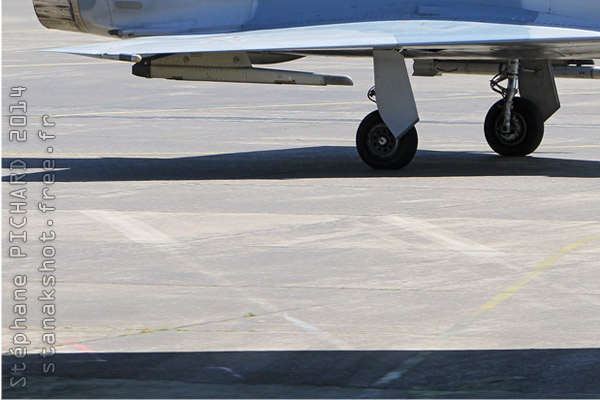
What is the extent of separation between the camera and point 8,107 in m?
23.5

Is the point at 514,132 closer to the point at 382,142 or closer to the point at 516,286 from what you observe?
the point at 382,142

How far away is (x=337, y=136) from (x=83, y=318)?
37.1ft

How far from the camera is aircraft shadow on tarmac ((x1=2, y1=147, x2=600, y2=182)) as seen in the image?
1620 centimetres

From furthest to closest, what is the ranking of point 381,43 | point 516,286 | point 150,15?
1. point 150,15
2. point 381,43
3. point 516,286

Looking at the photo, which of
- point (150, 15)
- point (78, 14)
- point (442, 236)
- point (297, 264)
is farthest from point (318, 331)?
point (78, 14)

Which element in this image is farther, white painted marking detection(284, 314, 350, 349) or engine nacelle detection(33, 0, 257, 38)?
engine nacelle detection(33, 0, 257, 38)

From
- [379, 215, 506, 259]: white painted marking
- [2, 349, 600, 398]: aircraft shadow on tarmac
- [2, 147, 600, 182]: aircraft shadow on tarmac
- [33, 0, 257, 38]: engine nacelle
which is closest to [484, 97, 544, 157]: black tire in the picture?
[2, 147, 600, 182]: aircraft shadow on tarmac

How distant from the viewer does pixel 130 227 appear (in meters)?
12.8

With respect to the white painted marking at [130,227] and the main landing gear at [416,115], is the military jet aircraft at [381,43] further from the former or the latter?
the white painted marking at [130,227]

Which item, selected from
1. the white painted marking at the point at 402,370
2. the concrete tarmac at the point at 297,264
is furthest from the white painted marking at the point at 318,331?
the white painted marking at the point at 402,370

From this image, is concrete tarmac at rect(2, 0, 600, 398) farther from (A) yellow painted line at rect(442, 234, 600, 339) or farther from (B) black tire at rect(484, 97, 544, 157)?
(B) black tire at rect(484, 97, 544, 157)

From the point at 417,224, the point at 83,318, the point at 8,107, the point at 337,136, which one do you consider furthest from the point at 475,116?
the point at 83,318

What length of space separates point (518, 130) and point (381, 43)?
10.8 feet

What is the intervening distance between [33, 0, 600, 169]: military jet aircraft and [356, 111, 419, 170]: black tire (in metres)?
0.01
